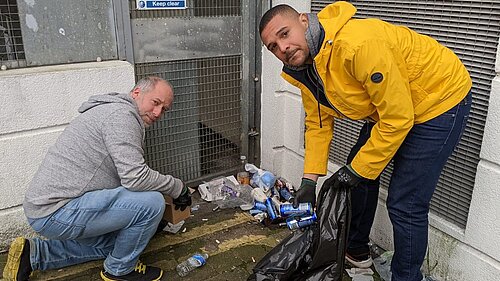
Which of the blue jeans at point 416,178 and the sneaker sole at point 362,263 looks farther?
the sneaker sole at point 362,263

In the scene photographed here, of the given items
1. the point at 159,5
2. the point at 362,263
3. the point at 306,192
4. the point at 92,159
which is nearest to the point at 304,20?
the point at 306,192

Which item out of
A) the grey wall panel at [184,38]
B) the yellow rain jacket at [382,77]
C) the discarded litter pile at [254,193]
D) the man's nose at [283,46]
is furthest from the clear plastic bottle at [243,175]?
the man's nose at [283,46]

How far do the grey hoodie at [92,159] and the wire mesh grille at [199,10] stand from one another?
931mm

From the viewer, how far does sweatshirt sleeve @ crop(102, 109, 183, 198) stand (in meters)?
2.48

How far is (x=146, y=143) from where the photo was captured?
11.7 ft

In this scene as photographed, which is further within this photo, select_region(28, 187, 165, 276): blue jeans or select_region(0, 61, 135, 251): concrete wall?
select_region(0, 61, 135, 251): concrete wall

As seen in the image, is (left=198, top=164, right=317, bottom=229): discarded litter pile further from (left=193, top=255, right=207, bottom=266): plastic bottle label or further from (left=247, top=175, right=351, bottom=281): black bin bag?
(left=247, top=175, right=351, bottom=281): black bin bag

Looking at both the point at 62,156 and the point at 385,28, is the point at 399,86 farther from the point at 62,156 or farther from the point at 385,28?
the point at 62,156

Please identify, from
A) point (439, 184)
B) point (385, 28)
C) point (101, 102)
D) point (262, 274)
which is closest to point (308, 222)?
point (262, 274)

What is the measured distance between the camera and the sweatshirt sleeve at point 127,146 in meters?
2.48

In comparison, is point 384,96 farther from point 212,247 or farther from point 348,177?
point 212,247

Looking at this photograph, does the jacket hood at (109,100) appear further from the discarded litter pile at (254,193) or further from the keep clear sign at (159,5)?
the discarded litter pile at (254,193)

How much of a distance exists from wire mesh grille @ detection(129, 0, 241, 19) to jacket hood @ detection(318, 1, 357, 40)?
1.45 metres

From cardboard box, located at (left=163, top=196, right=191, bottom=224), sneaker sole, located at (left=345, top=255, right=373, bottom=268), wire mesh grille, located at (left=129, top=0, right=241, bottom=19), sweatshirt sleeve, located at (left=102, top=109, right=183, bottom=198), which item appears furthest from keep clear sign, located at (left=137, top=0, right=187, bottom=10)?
sneaker sole, located at (left=345, top=255, right=373, bottom=268)
